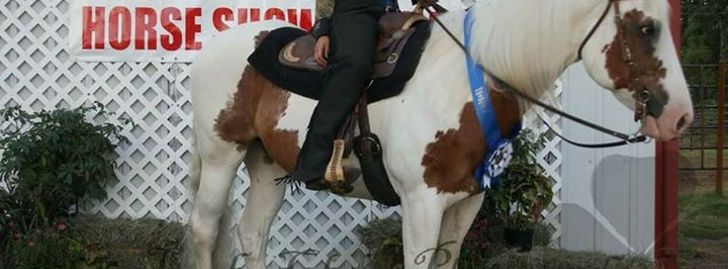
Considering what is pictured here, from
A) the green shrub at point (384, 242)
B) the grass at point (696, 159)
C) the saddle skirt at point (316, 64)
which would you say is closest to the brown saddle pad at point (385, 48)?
the saddle skirt at point (316, 64)

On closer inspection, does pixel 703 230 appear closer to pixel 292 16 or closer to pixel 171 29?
pixel 292 16

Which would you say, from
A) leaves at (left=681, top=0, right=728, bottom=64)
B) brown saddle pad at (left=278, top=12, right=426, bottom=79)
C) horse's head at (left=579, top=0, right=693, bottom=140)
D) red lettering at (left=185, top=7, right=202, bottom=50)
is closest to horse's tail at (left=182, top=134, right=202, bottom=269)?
brown saddle pad at (left=278, top=12, right=426, bottom=79)

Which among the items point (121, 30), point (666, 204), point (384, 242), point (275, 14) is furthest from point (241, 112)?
point (666, 204)

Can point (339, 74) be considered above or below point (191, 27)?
below

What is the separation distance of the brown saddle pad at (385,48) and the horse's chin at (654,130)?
106cm

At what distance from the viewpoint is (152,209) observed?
584cm

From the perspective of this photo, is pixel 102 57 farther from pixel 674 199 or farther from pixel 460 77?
pixel 674 199

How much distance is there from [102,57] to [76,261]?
4.59 feet

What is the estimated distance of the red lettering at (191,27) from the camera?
18.9 feet

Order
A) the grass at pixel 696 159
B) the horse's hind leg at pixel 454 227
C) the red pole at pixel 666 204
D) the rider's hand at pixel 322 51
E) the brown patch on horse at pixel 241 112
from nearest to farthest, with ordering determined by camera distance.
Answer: the horse's hind leg at pixel 454 227
the rider's hand at pixel 322 51
the brown patch on horse at pixel 241 112
the red pole at pixel 666 204
the grass at pixel 696 159

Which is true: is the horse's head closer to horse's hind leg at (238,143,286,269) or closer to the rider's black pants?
the rider's black pants

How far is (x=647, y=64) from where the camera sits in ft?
9.62

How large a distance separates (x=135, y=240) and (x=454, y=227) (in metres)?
2.63

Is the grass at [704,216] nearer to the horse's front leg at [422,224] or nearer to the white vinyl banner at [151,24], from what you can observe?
the white vinyl banner at [151,24]
